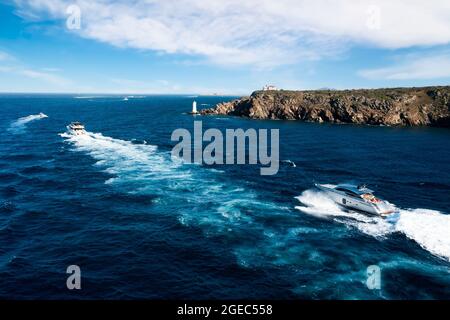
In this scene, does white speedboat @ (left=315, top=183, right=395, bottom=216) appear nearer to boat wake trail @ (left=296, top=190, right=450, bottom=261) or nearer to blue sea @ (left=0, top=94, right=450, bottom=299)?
boat wake trail @ (left=296, top=190, right=450, bottom=261)

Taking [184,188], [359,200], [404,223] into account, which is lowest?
[404,223]

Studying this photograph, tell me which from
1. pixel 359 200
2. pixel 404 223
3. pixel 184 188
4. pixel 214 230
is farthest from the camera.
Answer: pixel 184 188

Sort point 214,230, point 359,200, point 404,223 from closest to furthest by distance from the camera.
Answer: point 214,230, point 404,223, point 359,200

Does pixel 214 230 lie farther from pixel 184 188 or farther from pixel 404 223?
pixel 404 223

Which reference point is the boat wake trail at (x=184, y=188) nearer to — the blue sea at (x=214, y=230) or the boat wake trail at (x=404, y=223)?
the blue sea at (x=214, y=230)

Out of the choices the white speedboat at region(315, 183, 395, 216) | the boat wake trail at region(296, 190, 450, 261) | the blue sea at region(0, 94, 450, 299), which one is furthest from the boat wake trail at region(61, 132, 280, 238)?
the white speedboat at region(315, 183, 395, 216)

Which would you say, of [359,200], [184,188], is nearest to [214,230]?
[184,188]
